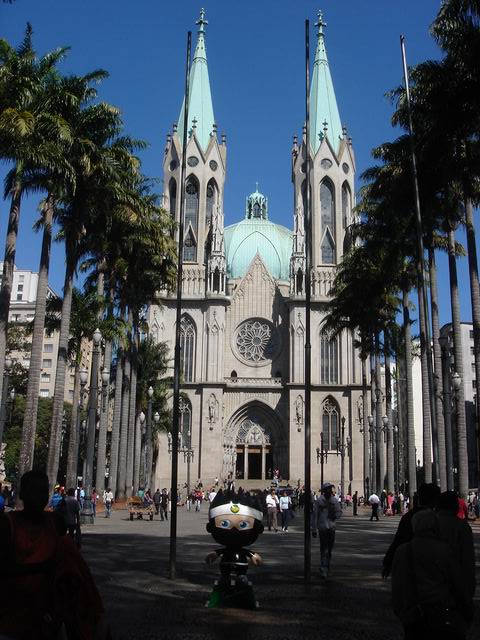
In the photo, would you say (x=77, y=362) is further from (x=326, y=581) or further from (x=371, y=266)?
(x=326, y=581)

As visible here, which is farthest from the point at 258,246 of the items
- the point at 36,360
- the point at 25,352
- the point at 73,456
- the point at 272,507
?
the point at 36,360

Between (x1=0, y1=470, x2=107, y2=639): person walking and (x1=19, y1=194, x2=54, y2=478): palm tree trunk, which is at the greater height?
(x1=19, y1=194, x2=54, y2=478): palm tree trunk

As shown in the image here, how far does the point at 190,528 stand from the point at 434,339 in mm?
12078

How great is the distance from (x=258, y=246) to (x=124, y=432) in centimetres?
3861

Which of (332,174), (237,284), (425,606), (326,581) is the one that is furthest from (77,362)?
(332,174)

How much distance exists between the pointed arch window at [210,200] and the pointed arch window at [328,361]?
1491 cm

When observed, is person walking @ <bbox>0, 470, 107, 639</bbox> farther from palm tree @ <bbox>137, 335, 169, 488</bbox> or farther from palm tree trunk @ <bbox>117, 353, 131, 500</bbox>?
palm tree @ <bbox>137, 335, 169, 488</bbox>

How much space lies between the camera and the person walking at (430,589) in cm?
445

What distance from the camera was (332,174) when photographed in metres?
67.0

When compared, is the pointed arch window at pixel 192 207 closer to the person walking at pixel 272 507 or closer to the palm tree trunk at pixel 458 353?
the palm tree trunk at pixel 458 353

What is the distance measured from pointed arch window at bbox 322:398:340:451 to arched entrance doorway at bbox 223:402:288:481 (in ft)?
11.8

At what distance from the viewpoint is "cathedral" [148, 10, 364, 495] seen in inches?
2375

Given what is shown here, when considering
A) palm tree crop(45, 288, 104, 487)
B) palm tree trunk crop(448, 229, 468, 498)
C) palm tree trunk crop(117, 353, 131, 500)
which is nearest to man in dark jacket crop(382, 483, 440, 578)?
palm tree trunk crop(448, 229, 468, 498)

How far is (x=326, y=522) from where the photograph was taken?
12492mm
